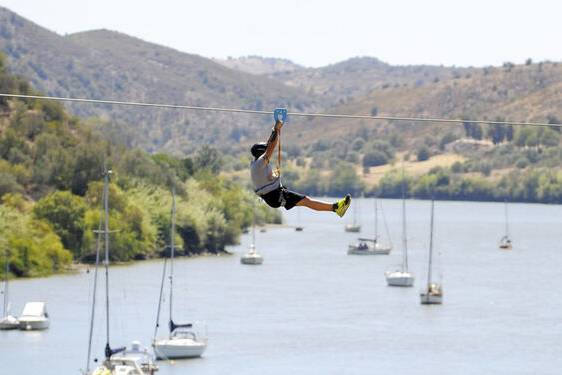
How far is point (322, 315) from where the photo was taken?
2594 inches

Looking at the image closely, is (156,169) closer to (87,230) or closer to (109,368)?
(87,230)

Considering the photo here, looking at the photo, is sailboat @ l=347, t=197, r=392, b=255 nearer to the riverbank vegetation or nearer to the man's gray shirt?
the riverbank vegetation

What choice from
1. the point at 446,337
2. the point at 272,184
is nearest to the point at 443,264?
the point at 446,337

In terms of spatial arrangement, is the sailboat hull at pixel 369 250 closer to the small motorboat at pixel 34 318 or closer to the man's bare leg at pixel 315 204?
the small motorboat at pixel 34 318

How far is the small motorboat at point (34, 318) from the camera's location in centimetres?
5831

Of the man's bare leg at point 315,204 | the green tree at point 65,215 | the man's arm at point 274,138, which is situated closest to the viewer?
the man's arm at point 274,138

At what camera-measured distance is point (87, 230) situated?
3280 inches

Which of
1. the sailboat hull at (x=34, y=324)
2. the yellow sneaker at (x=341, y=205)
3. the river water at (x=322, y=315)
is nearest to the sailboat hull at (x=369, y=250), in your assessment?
the river water at (x=322, y=315)

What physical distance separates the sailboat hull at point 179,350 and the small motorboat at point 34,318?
7.11m

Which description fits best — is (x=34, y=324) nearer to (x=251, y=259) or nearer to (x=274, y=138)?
(x=251, y=259)

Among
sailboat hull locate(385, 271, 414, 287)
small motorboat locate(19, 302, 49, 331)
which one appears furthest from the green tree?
small motorboat locate(19, 302, 49, 331)

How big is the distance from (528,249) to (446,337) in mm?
55379

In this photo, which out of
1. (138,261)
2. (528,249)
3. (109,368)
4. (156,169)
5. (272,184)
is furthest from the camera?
(528,249)

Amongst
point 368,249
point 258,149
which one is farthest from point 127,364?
point 368,249
